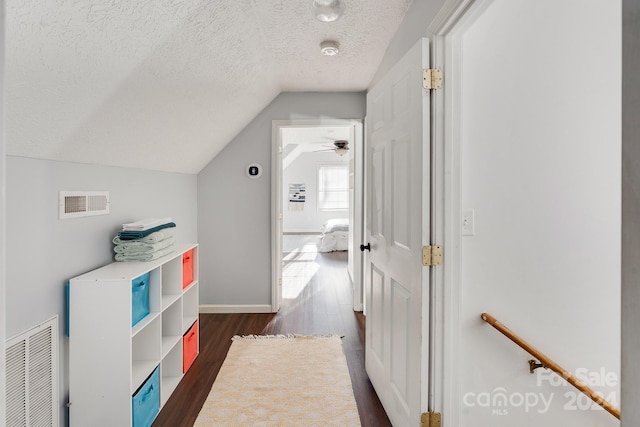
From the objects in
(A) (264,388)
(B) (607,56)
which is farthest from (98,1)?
(A) (264,388)

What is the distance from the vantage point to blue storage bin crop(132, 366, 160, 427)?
5.61 ft

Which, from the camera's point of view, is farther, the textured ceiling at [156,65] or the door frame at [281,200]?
the door frame at [281,200]

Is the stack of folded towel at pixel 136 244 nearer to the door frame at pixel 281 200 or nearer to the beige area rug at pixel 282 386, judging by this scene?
the beige area rug at pixel 282 386

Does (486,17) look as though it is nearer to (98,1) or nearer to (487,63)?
(487,63)

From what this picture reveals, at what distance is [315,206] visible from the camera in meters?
9.68

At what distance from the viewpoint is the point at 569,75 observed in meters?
1.44

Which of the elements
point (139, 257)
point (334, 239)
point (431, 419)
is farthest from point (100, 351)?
Answer: point (334, 239)

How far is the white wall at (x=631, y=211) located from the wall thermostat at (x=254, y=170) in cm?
325

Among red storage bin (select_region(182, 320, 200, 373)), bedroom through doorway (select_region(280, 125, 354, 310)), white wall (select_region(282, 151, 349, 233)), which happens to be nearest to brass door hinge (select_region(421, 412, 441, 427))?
red storage bin (select_region(182, 320, 200, 373))

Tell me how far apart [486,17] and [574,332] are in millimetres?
1410

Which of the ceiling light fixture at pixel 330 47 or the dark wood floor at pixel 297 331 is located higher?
the ceiling light fixture at pixel 330 47

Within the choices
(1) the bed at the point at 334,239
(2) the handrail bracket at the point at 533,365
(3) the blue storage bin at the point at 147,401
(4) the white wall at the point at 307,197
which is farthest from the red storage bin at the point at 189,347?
(4) the white wall at the point at 307,197

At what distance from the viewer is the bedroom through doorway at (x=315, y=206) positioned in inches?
221

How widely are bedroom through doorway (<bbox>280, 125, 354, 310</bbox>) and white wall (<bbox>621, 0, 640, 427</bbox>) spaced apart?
14.0ft
